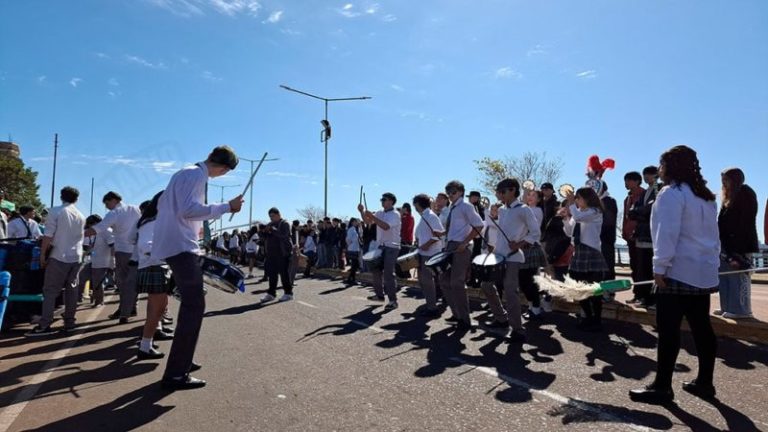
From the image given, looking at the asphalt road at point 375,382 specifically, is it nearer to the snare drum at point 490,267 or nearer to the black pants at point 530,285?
the black pants at point 530,285

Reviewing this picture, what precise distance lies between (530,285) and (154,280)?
205 inches

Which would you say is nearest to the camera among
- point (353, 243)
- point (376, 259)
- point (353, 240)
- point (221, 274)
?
point (221, 274)

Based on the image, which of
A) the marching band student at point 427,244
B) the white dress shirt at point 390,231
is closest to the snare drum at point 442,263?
the marching band student at point 427,244

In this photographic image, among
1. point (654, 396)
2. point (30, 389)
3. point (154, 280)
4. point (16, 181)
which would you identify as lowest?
point (30, 389)

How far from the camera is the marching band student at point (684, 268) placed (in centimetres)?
421

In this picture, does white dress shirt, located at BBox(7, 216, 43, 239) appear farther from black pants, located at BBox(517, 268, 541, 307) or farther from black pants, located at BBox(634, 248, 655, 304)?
black pants, located at BBox(634, 248, 655, 304)

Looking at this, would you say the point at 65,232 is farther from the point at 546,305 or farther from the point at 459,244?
the point at 546,305

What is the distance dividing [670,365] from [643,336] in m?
2.62

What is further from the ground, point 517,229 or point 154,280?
point 517,229

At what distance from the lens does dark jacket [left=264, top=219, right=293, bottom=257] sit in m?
12.0

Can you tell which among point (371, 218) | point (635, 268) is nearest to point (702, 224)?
point (635, 268)

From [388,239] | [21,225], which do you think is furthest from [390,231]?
[21,225]

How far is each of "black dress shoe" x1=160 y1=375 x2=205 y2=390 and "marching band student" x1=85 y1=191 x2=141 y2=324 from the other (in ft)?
13.6

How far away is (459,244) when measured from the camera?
25.6 feet
